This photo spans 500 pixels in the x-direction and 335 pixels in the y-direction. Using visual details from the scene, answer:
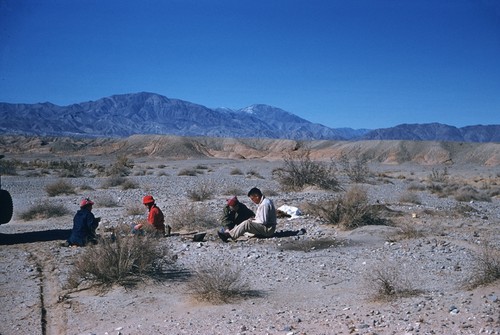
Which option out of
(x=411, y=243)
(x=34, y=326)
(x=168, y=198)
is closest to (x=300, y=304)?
(x=34, y=326)

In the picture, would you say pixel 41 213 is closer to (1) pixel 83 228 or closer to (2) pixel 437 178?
(1) pixel 83 228

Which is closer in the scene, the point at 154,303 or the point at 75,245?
the point at 154,303

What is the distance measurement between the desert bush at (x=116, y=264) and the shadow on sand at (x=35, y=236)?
472cm

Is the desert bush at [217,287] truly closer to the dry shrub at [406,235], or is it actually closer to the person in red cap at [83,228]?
the person in red cap at [83,228]

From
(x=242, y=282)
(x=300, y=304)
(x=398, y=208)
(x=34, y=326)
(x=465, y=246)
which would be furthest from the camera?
(x=398, y=208)

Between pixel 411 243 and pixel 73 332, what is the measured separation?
7.38 meters

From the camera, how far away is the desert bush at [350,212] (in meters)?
13.8

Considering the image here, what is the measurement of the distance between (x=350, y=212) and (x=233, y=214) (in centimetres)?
305

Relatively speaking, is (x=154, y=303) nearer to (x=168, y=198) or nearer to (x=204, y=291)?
(x=204, y=291)

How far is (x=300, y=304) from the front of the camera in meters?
7.94

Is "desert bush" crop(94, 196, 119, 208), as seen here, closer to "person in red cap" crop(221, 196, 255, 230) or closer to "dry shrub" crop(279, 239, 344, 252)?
"person in red cap" crop(221, 196, 255, 230)

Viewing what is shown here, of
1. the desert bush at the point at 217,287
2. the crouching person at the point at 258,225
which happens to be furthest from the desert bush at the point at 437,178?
the desert bush at the point at 217,287

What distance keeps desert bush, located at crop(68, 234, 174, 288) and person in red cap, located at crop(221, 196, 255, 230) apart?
3531 mm

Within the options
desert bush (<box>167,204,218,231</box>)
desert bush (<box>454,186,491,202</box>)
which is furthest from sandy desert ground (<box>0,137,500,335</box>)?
desert bush (<box>454,186,491,202</box>)
